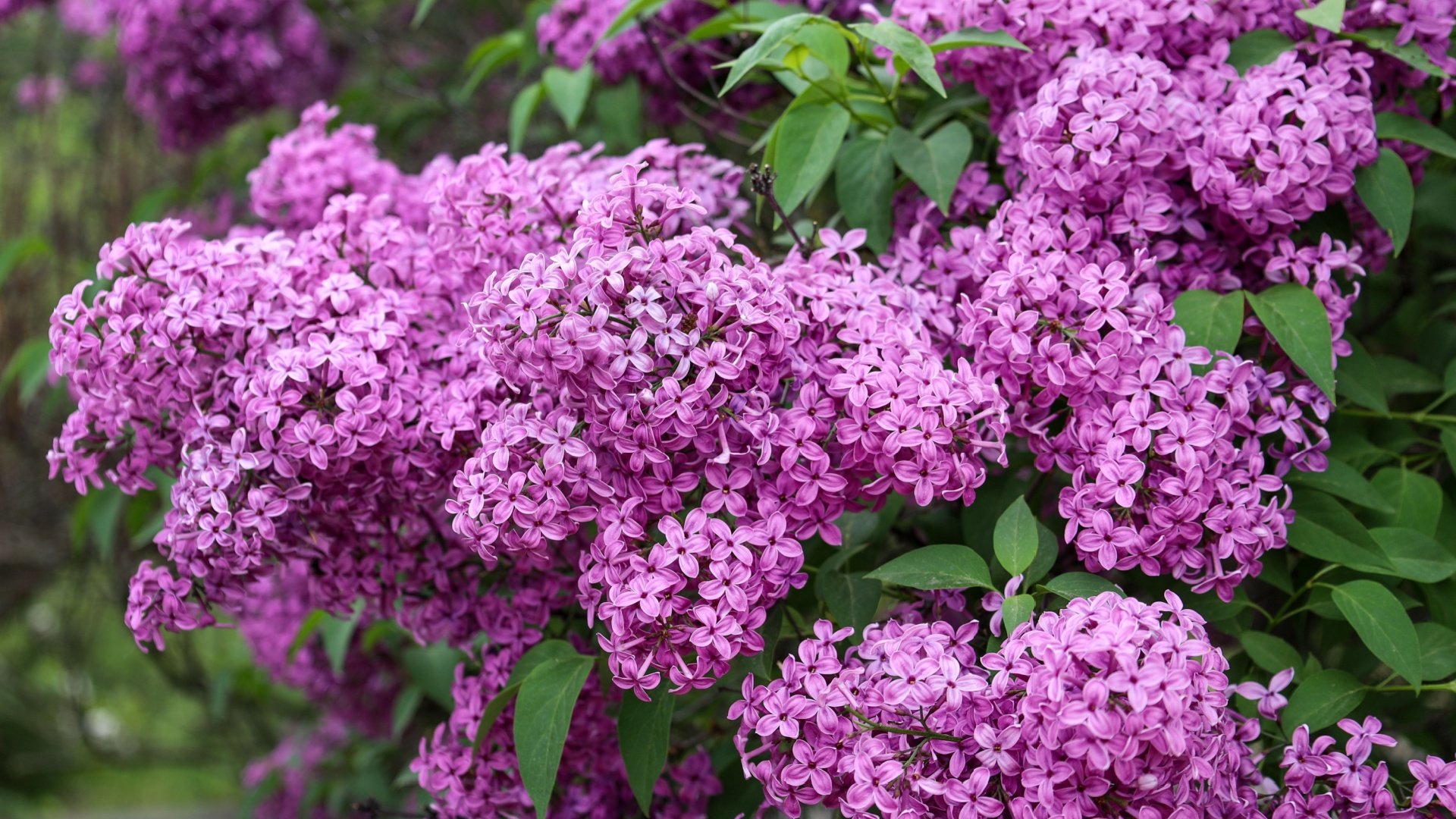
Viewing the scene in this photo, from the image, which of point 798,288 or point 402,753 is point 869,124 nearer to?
point 798,288

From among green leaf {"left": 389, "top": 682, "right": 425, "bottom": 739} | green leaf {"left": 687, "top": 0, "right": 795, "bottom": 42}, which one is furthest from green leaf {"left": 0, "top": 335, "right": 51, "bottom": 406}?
green leaf {"left": 687, "top": 0, "right": 795, "bottom": 42}

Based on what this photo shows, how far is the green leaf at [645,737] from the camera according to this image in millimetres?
1708

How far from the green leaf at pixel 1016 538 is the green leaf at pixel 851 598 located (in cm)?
22

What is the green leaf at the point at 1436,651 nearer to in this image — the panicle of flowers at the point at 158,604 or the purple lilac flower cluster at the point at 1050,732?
the purple lilac flower cluster at the point at 1050,732

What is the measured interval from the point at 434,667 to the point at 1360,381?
2.17m

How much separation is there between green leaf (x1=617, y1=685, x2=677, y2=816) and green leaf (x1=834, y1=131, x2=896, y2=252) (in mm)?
918

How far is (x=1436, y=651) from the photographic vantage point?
5.57 feet

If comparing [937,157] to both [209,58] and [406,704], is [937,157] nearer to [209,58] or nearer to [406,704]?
[406,704]

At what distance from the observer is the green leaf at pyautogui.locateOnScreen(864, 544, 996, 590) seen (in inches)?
61.4

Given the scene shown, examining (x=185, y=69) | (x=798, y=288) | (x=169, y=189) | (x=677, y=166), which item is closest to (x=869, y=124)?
(x=677, y=166)

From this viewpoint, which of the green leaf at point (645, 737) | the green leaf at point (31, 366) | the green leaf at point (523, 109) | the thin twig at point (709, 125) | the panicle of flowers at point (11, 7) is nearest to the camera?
the green leaf at point (645, 737)

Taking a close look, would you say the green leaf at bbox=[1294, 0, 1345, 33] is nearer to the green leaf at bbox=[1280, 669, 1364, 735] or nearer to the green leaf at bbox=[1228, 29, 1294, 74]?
the green leaf at bbox=[1228, 29, 1294, 74]

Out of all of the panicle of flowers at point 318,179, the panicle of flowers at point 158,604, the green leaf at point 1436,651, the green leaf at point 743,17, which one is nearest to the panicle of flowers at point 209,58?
the panicle of flowers at point 318,179

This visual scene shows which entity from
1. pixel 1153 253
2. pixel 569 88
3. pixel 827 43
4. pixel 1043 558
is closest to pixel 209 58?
pixel 569 88
